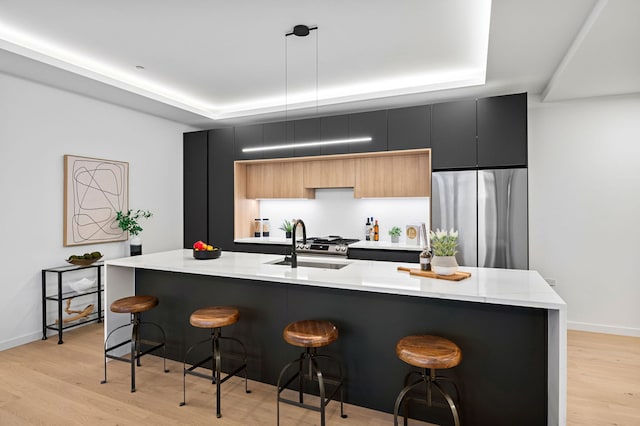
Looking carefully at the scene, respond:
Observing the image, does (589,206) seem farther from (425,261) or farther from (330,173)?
(330,173)

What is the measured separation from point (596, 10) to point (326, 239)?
143 inches

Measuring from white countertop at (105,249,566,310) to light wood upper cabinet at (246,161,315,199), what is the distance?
224 cm

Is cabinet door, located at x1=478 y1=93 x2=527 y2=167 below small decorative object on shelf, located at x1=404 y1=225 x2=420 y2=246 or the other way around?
the other way around

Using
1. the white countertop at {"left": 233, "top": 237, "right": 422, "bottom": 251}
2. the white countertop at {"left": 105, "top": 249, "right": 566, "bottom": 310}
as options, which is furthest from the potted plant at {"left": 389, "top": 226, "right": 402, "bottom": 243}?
the white countertop at {"left": 105, "top": 249, "right": 566, "bottom": 310}

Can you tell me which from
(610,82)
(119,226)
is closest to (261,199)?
(119,226)

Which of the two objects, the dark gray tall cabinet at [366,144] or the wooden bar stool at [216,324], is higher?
the dark gray tall cabinet at [366,144]

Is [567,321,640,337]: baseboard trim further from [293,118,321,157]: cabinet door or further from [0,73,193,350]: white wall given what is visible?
[0,73,193,350]: white wall

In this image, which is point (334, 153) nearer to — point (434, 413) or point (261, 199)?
point (261, 199)

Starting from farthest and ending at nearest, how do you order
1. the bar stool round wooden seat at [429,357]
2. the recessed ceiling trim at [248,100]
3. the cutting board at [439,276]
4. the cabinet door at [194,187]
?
1. the cabinet door at [194,187]
2. the recessed ceiling trim at [248,100]
3. the cutting board at [439,276]
4. the bar stool round wooden seat at [429,357]

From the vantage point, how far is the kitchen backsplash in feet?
16.5

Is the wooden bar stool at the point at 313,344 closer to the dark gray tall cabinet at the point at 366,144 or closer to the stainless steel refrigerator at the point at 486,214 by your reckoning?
the stainless steel refrigerator at the point at 486,214

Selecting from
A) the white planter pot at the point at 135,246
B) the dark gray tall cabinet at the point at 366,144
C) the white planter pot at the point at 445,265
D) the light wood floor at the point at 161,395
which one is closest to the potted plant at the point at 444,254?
the white planter pot at the point at 445,265

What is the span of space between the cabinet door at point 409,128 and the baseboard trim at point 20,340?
14.7ft

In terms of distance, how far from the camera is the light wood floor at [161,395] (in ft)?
8.12
